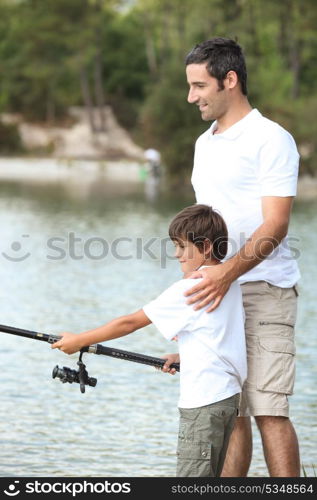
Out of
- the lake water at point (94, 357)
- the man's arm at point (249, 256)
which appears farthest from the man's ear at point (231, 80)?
the lake water at point (94, 357)

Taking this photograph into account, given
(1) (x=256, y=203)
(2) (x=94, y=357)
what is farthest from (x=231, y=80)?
(2) (x=94, y=357)

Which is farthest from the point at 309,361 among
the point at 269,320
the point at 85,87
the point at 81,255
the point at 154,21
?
the point at 154,21

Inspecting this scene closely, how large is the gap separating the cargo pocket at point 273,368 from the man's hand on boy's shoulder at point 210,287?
0.42 m

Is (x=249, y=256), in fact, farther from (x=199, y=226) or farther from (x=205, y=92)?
(x=205, y=92)

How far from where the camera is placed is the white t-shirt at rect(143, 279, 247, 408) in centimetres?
430

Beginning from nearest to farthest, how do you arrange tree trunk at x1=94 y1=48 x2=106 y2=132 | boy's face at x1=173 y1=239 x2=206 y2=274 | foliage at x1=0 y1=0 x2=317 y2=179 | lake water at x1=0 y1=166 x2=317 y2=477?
boy's face at x1=173 y1=239 x2=206 y2=274, lake water at x1=0 y1=166 x2=317 y2=477, foliage at x1=0 y1=0 x2=317 y2=179, tree trunk at x1=94 y1=48 x2=106 y2=132

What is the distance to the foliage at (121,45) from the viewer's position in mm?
60031

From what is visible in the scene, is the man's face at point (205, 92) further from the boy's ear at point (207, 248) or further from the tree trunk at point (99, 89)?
the tree trunk at point (99, 89)

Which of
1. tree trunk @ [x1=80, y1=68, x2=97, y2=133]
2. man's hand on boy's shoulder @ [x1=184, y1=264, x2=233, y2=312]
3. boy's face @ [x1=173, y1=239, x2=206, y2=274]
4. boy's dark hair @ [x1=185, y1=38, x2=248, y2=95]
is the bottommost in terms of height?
man's hand on boy's shoulder @ [x1=184, y1=264, x2=233, y2=312]

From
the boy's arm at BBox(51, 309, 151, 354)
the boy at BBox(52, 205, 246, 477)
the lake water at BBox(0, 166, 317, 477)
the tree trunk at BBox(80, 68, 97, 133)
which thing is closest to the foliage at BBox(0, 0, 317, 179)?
the tree trunk at BBox(80, 68, 97, 133)

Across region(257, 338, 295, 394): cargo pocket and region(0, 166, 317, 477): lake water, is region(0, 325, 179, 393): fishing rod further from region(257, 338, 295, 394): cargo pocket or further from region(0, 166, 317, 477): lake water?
region(0, 166, 317, 477): lake water

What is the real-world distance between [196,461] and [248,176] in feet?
3.55

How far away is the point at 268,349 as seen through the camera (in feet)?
15.6
